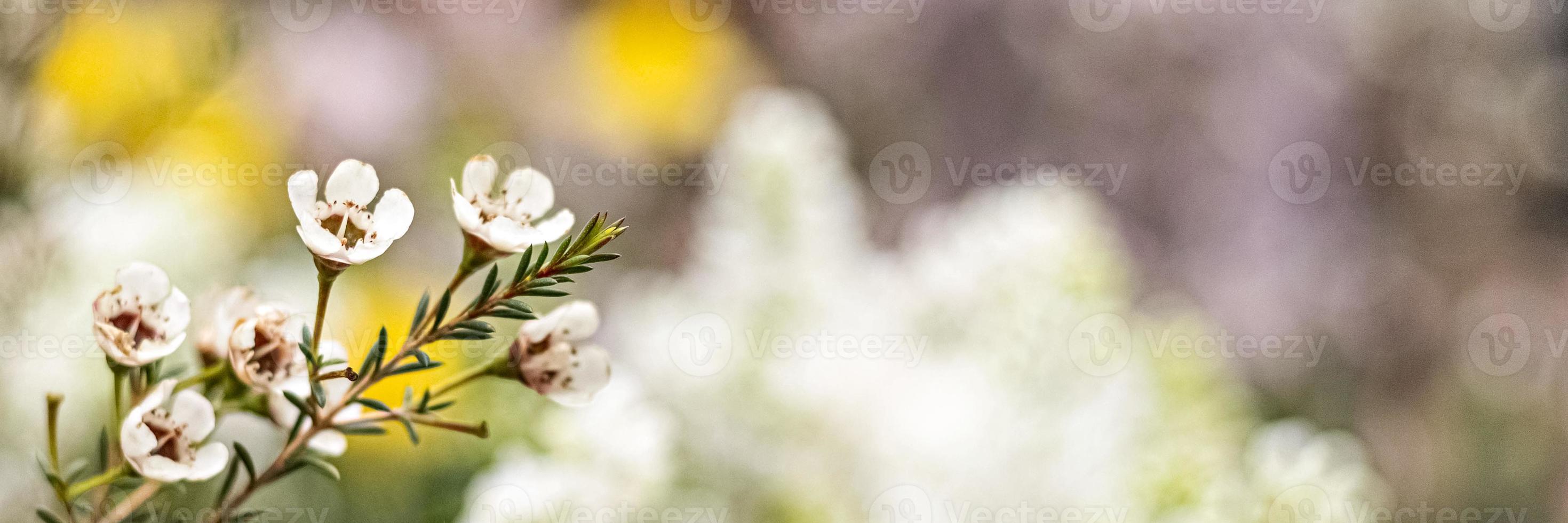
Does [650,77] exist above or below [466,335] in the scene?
above

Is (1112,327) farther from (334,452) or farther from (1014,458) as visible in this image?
(334,452)

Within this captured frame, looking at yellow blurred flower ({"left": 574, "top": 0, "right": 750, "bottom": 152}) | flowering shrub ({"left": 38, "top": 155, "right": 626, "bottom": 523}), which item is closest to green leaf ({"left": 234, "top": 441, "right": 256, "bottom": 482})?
flowering shrub ({"left": 38, "top": 155, "right": 626, "bottom": 523})

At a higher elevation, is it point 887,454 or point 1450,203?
point 1450,203

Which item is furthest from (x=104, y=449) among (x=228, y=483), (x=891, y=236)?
(x=891, y=236)

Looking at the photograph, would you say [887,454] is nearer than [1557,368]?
Yes

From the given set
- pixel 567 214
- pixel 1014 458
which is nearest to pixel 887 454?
pixel 1014 458

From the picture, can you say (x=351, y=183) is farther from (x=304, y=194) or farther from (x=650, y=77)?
(x=650, y=77)

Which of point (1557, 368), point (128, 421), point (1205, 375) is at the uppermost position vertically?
point (1557, 368)

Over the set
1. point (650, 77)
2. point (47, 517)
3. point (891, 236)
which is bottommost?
point (47, 517)
